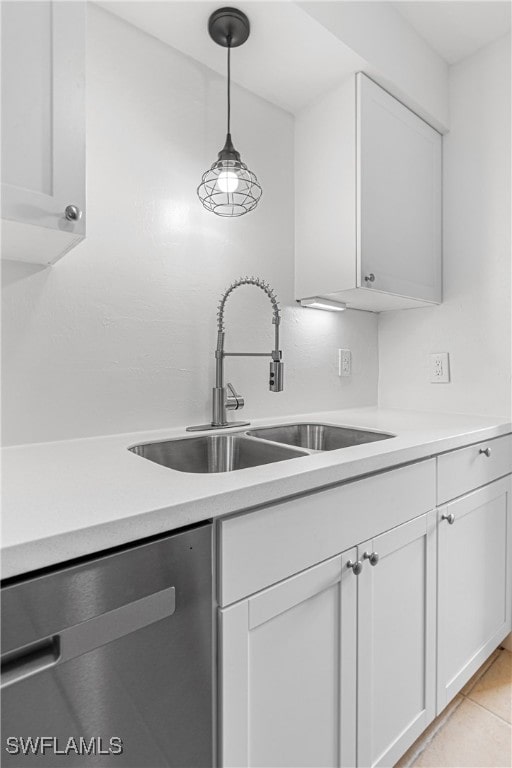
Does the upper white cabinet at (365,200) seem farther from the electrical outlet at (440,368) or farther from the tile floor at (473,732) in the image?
the tile floor at (473,732)

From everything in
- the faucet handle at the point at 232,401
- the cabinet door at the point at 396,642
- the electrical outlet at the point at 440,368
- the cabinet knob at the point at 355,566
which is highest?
the electrical outlet at the point at 440,368

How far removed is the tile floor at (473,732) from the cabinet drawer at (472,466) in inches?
29.0

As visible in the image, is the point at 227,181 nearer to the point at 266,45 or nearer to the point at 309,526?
the point at 266,45

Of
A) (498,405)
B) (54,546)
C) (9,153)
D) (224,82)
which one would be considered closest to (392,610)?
(54,546)

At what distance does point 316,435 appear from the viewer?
5.25ft

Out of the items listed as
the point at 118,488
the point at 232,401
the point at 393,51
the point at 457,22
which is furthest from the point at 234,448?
the point at 457,22

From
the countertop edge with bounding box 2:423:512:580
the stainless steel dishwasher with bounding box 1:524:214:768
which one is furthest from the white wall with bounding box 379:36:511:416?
the stainless steel dishwasher with bounding box 1:524:214:768

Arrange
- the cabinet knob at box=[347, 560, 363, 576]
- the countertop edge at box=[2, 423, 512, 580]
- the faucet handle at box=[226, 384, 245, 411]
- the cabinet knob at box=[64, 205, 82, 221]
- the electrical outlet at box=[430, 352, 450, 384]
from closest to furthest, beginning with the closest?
the countertop edge at box=[2, 423, 512, 580] → the cabinet knob at box=[64, 205, 82, 221] → the cabinet knob at box=[347, 560, 363, 576] → the faucet handle at box=[226, 384, 245, 411] → the electrical outlet at box=[430, 352, 450, 384]

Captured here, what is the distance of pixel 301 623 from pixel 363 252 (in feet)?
3.92

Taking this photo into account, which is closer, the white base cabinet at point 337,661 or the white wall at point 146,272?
the white base cabinet at point 337,661

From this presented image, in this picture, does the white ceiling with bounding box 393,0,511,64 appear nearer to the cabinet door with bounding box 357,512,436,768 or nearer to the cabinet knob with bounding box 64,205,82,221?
the cabinet knob with bounding box 64,205,82,221

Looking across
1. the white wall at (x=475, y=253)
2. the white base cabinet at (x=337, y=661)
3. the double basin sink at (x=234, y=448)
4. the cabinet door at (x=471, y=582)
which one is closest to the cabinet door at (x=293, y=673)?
the white base cabinet at (x=337, y=661)

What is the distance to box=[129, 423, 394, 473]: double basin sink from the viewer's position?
1.21 meters

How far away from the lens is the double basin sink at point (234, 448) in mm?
1207
